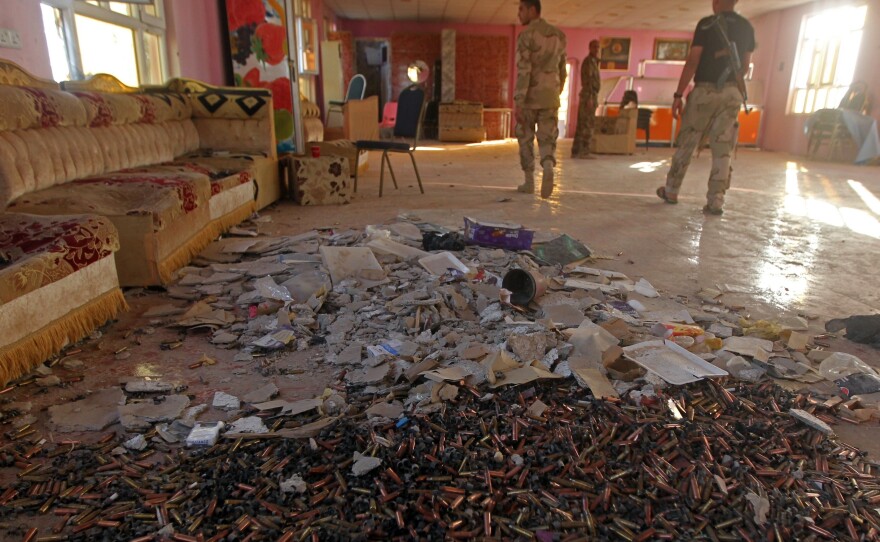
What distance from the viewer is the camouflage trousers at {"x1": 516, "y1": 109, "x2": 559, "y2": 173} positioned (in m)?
5.65

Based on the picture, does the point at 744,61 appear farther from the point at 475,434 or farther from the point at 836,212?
the point at 475,434

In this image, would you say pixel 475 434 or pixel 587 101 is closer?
pixel 475 434

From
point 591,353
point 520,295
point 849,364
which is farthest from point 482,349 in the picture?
point 849,364

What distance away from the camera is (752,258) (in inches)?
145

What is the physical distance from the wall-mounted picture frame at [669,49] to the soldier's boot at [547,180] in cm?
1342

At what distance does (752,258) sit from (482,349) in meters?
2.49

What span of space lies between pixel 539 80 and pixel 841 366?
4133 mm

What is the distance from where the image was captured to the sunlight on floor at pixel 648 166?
28.6 feet

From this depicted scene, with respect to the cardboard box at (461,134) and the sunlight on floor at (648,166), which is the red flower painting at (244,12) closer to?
the sunlight on floor at (648,166)

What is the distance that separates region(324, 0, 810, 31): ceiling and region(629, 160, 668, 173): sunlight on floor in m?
4.84

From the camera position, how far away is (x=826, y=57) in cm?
1200

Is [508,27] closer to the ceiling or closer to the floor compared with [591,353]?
closer to the ceiling

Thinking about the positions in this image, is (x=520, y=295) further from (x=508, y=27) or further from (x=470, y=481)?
(x=508, y=27)

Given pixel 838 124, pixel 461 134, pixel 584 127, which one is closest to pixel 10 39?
pixel 584 127
